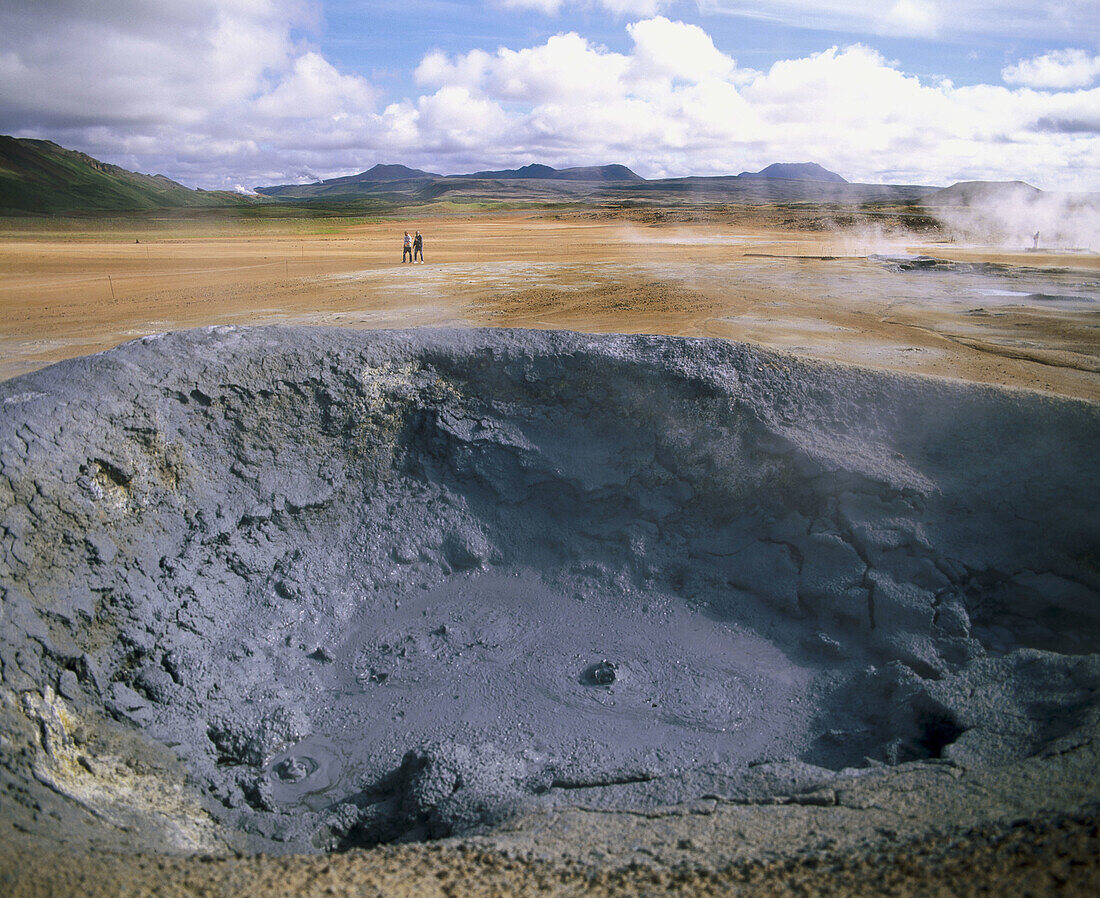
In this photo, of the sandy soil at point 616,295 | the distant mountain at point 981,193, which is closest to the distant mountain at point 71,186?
the sandy soil at point 616,295

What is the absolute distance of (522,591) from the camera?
5.96 meters

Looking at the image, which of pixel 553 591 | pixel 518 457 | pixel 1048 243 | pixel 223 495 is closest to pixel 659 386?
pixel 518 457

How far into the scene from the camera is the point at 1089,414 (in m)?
5.81

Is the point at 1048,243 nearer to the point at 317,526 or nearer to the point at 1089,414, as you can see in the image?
the point at 1089,414

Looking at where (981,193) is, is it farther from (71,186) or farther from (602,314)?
(71,186)

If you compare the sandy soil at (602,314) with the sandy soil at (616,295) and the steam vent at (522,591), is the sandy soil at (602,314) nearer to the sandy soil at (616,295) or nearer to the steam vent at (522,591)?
the sandy soil at (616,295)

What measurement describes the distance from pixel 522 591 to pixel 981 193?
60.2 meters

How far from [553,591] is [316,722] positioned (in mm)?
2121

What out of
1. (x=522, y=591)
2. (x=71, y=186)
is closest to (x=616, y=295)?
(x=522, y=591)

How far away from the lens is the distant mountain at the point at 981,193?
44.4 m

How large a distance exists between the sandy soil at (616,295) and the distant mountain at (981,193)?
16.8 metres

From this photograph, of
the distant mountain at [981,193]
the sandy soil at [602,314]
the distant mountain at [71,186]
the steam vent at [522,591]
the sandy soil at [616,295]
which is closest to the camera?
the sandy soil at [602,314]

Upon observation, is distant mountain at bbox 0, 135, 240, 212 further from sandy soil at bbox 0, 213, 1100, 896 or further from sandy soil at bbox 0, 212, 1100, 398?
sandy soil at bbox 0, 212, 1100, 398

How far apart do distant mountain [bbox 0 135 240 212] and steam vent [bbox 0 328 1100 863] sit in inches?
3231
